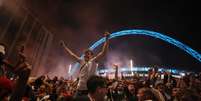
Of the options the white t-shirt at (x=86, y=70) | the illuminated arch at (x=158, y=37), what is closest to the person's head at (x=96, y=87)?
the white t-shirt at (x=86, y=70)

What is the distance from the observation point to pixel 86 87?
8805 mm

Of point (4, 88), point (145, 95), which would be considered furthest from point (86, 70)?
point (4, 88)

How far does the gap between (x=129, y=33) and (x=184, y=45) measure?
371 inches

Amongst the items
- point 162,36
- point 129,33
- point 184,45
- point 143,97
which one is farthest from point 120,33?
point 143,97

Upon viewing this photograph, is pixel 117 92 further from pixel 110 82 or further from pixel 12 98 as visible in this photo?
pixel 12 98

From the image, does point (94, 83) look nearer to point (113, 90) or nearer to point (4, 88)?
point (4, 88)

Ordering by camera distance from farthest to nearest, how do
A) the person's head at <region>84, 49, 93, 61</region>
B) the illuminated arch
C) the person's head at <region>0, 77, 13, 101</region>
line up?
the illuminated arch
the person's head at <region>84, 49, 93, 61</region>
the person's head at <region>0, 77, 13, 101</region>

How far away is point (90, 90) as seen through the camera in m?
5.38

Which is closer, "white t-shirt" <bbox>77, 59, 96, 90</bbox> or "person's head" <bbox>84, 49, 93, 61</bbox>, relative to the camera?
"white t-shirt" <bbox>77, 59, 96, 90</bbox>

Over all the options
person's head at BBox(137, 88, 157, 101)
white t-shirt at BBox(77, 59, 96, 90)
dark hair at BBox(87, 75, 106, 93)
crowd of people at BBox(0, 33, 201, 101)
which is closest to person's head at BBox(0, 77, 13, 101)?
crowd of people at BBox(0, 33, 201, 101)

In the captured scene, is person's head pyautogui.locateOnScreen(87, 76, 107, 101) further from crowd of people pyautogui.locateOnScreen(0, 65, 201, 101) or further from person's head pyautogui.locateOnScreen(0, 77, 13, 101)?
person's head pyautogui.locateOnScreen(0, 77, 13, 101)

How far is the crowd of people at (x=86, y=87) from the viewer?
14.5ft

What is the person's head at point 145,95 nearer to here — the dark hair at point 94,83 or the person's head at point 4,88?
the dark hair at point 94,83

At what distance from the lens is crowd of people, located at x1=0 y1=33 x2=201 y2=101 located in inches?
174
